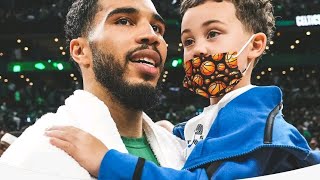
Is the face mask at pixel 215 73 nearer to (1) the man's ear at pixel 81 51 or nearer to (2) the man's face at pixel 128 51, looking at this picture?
(2) the man's face at pixel 128 51

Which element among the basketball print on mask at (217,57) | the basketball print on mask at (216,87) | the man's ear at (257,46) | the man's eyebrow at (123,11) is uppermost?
the man's eyebrow at (123,11)

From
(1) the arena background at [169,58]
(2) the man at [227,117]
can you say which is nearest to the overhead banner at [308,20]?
(1) the arena background at [169,58]

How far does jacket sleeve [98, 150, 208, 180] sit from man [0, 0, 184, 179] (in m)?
0.10

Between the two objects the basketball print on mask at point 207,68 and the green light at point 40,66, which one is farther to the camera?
the green light at point 40,66

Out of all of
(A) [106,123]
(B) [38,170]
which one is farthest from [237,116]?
(B) [38,170]

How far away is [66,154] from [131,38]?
1.47ft

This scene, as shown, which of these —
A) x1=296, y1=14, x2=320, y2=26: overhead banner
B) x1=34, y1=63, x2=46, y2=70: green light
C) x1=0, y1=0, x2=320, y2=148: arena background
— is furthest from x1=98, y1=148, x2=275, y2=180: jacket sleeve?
x1=34, y1=63, x2=46, y2=70: green light

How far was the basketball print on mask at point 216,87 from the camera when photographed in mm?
1594

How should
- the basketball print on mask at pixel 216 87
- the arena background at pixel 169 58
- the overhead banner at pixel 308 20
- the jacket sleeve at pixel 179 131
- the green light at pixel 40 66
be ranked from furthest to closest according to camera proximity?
1. the green light at pixel 40 66
2. the overhead banner at pixel 308 20
3. the arena background at pixel 169 58
4. the jacket sleeve at pixel 179 131
5. the basketball print on mask at pixel 216 87

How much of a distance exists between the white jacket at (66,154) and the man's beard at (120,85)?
0.38ft

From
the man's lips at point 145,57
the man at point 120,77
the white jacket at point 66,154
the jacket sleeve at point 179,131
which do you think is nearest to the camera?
the white jacket at point 66,154

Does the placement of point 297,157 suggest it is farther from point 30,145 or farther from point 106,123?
point 30,145

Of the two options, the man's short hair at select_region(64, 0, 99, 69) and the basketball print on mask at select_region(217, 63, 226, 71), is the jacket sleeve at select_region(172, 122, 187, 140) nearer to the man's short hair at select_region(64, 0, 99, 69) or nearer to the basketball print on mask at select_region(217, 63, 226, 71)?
the basketball print on mask at select_region(217, 63, 226, 71)

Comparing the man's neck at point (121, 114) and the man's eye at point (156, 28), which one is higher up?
the man's eye at point (156, 28)
